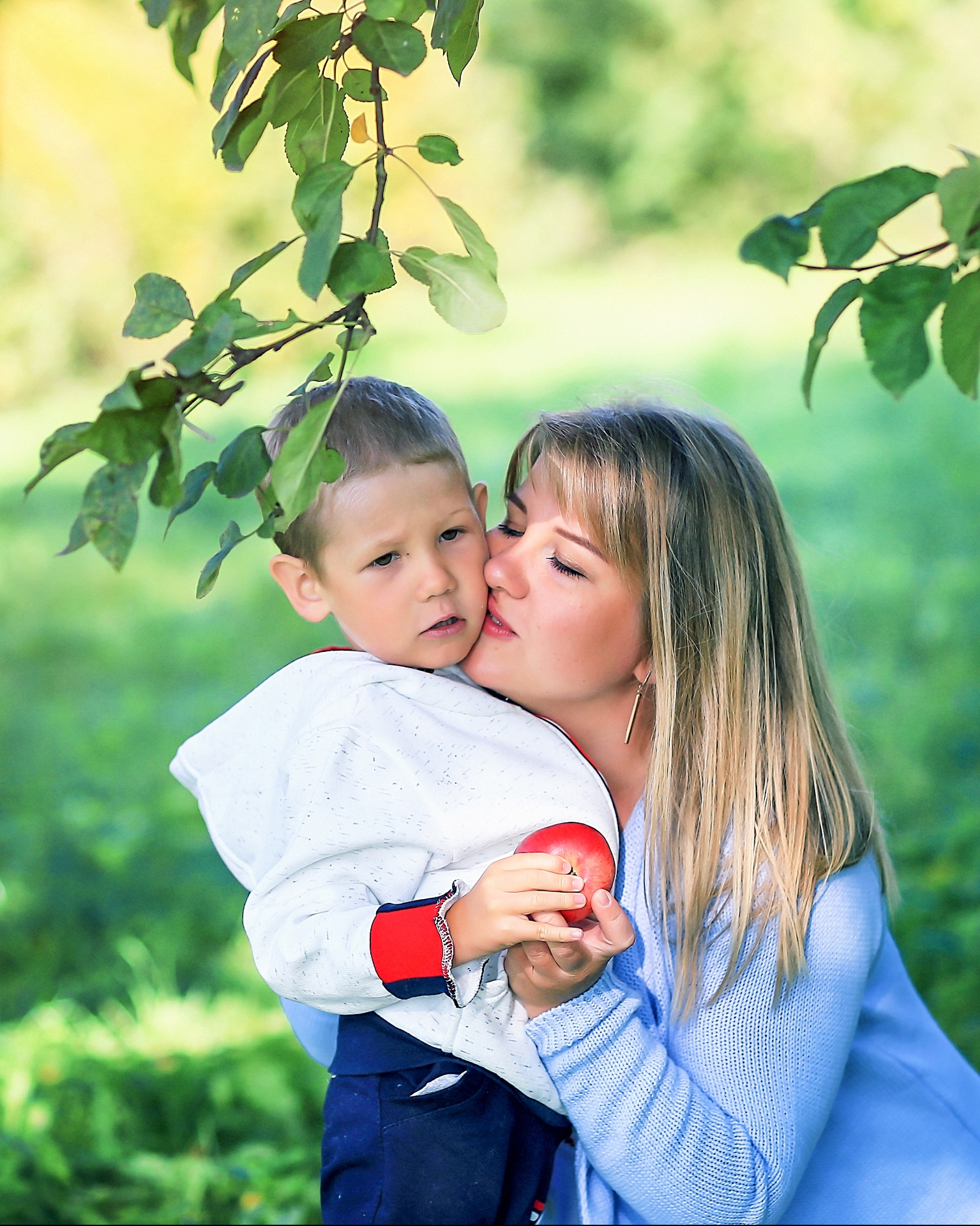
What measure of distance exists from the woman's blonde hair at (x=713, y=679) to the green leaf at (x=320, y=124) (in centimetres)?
70

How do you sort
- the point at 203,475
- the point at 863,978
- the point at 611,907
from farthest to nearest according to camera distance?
the point at 863,978
the point at 611,907
the point at 203,475

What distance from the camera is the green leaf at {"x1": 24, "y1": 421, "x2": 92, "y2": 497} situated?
106 centimetres

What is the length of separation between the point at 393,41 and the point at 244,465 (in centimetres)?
44

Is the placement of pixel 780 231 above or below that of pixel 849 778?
above

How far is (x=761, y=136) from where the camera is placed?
1720 cm

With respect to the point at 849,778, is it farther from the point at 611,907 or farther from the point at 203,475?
the point at 203,475

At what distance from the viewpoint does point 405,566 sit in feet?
5.90

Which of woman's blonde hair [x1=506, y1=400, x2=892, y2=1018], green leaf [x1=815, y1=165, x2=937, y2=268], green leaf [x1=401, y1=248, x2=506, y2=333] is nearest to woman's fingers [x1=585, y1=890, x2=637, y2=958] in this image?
woman's blonde hair [x1=506, y1=400, x2=892, y2=1018]

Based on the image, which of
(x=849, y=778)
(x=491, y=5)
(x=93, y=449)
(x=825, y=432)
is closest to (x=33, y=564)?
(x=825, y=432)

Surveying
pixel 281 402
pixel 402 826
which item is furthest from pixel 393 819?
pixel 281 402

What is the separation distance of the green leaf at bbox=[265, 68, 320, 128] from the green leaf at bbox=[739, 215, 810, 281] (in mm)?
501

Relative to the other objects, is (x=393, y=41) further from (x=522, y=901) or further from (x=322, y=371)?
(x=522, y=901)

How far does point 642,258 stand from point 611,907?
52.0 ft

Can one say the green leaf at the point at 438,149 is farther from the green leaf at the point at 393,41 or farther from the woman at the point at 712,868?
the woman at the point at 712,868
